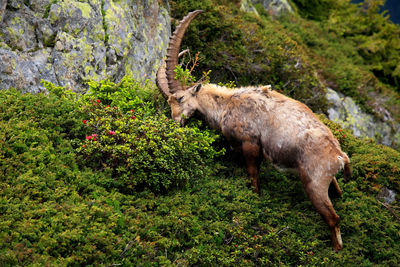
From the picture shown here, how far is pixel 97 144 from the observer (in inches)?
231

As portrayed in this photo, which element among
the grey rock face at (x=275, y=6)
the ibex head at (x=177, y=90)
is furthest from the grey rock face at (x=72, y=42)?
the grey rock face at (x=275, y=6)

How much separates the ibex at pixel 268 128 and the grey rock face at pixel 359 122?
820cm

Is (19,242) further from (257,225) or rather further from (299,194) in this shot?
(299,194)

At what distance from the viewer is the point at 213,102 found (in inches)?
300

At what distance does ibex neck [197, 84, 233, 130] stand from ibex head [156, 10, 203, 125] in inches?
6.3

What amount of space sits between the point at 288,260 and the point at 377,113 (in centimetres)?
1296

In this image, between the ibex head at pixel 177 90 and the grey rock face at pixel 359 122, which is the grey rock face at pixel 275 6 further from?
the ibex head at pixel 177 90

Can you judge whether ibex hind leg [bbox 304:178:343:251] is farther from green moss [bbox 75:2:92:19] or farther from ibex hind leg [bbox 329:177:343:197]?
green moss [bbox 75:2:92:19]

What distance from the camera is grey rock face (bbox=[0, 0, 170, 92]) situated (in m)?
7.45

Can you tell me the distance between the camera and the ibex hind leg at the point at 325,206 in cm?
584

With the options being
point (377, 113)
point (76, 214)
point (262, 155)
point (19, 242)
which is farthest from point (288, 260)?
point (377, 113)

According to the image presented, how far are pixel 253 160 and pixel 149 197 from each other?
2.27 meters

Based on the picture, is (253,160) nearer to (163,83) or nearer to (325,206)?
(325,206)

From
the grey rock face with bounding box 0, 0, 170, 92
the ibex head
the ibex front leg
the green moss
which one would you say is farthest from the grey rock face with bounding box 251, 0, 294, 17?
the ibex front leg
